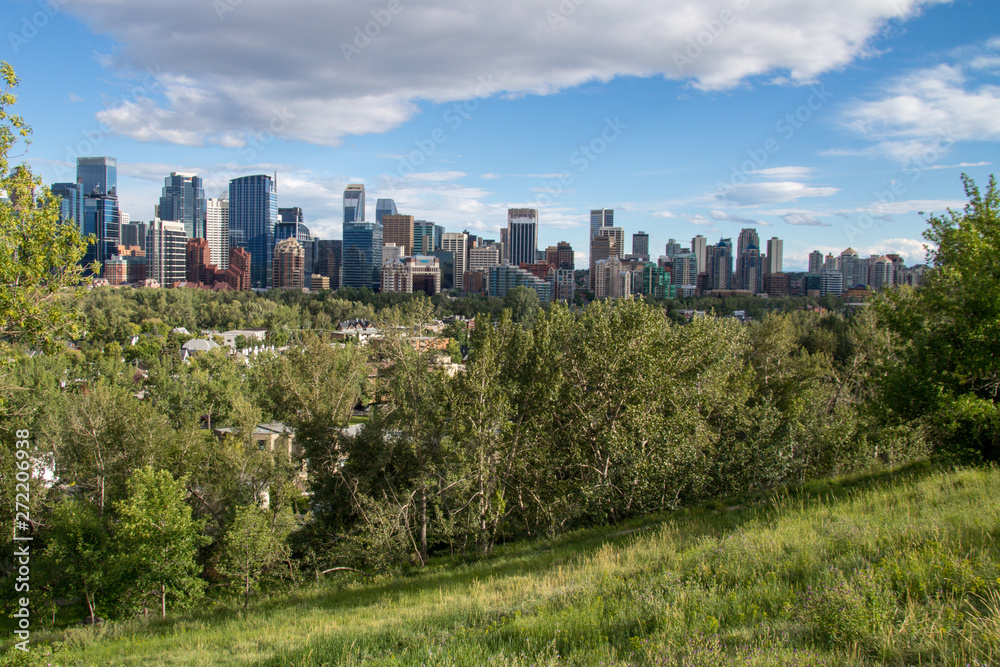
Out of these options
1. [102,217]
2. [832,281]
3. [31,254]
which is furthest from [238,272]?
[832,281]

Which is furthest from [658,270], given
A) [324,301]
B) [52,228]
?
[52,228]

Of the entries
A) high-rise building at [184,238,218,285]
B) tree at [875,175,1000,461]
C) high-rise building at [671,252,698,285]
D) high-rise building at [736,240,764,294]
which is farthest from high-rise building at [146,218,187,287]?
tree at [875,175,1000,461]

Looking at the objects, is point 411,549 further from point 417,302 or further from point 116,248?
point 116,248

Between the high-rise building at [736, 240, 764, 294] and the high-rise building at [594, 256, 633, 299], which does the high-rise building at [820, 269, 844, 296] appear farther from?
the high-rise building at [594, 256, 633, 299]

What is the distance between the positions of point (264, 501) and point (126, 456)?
581 centimetres

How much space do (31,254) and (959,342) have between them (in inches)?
635

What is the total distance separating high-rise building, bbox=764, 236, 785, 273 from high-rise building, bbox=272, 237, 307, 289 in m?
150

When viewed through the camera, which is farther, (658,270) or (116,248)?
(116,248)

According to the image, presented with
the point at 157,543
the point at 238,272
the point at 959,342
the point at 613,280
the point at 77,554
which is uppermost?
the point at 238,272

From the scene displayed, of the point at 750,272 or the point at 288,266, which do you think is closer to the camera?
the point at 288,266

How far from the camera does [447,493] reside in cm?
1656

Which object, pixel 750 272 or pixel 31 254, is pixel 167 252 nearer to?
pixel 750 272

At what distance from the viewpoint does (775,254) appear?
635 feet

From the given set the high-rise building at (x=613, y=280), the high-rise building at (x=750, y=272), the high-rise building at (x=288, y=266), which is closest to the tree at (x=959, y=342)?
the high-rise building at (x=613, y=280)
